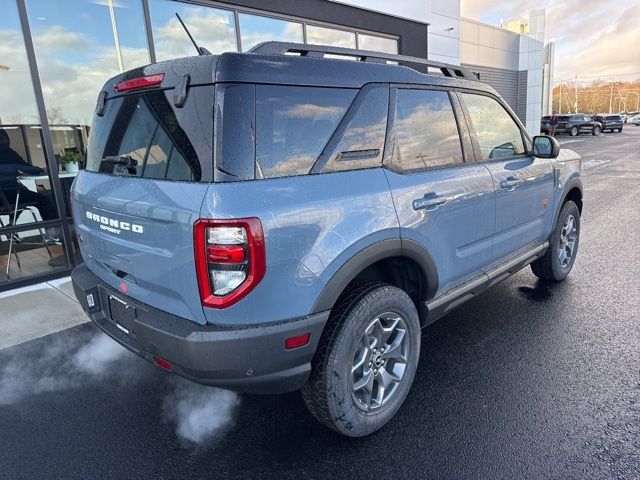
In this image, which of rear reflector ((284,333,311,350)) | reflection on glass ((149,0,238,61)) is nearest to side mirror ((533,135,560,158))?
rear reflector ((284,333,311,350))

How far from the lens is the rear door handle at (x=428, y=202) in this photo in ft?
8.59

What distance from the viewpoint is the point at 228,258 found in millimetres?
1936

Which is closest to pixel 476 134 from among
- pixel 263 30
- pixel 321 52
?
pixel 321 52

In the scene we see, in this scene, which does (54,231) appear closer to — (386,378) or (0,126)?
(0,126)

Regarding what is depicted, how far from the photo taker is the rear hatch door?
2.02 meters

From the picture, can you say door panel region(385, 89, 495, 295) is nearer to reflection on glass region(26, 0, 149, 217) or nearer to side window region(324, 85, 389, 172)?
side window region(324, 85, 389, 172)

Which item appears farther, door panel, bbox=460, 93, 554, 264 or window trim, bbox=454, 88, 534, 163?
door panel, bbox=460, 93, 554, 264

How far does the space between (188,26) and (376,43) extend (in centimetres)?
440

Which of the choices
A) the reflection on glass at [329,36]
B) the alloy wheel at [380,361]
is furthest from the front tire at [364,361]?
the reflection on glass at [329,36]

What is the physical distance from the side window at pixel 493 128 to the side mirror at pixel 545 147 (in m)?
0.10

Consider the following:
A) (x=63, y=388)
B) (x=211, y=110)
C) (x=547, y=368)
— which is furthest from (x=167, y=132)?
(x=547, y=368)

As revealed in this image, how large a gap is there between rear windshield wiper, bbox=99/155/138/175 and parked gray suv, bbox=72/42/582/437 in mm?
12

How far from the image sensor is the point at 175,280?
210 cm

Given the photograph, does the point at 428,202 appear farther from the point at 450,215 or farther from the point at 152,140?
the point at 152,140
